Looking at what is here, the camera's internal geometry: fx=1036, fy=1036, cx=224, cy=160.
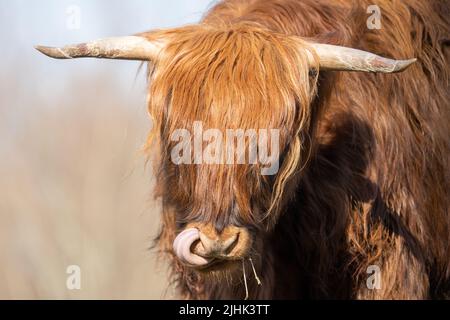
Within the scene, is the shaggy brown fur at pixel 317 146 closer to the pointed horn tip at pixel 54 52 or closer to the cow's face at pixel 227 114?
the cow's face at pixel 227 114

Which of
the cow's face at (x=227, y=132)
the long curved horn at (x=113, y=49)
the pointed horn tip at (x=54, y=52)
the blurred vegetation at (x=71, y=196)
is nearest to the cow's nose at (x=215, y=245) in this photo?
the cow's face at (x=227, y=132)

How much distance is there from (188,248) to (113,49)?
3.87ft

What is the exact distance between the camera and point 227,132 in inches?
209

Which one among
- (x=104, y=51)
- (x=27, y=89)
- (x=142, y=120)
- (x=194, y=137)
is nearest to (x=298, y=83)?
(x=194, y=137)

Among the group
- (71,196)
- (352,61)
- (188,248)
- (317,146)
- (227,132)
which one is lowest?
(71,196)

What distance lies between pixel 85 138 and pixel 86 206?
734 millimetres

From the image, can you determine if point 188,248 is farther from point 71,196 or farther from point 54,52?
point 71,196

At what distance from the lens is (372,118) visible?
6.23 metres

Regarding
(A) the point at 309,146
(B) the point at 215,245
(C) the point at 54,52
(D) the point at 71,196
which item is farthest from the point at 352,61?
(D) the point at 71,196

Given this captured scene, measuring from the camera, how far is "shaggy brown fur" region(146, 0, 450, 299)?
5.43 meters

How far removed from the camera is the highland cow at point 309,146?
5.39 m

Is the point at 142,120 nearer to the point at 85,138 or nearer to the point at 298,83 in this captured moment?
the point at 298,83

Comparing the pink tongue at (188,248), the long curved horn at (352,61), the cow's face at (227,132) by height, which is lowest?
the pink tongue at (188,248)

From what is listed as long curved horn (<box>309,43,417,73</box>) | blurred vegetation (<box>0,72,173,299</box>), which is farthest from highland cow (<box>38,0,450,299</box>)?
blurred vegetation (<box>0,72,173,299</box>)
